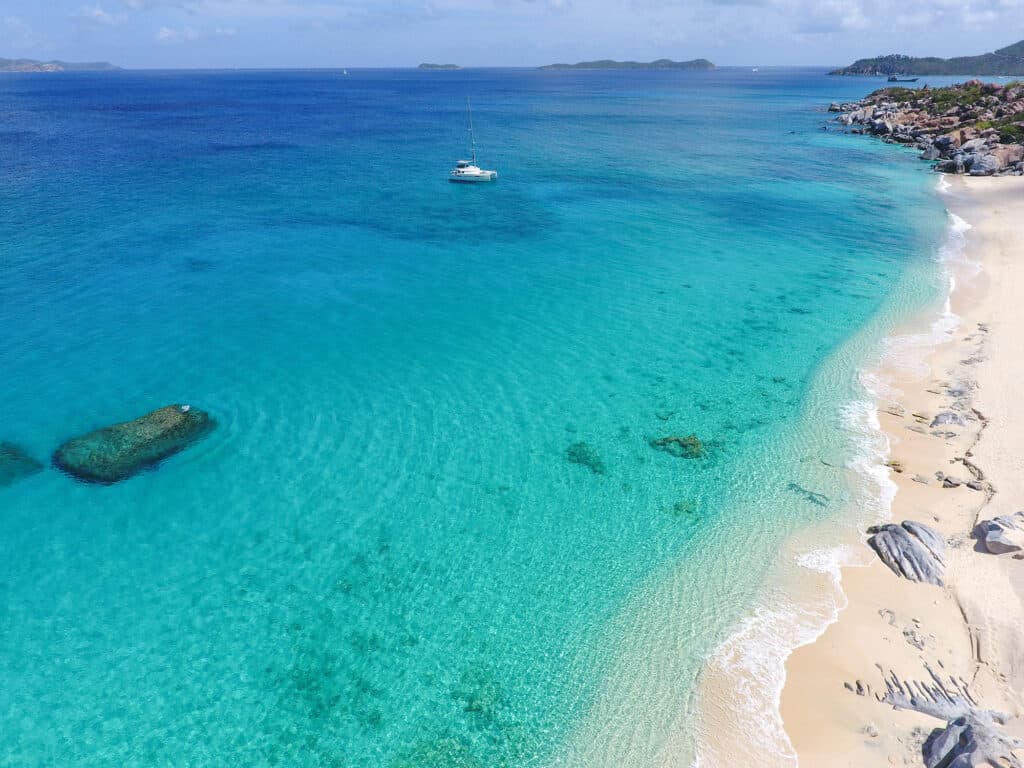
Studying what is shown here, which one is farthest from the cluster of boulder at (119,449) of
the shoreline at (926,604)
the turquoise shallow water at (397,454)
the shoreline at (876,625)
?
the shoreline at (926,604)

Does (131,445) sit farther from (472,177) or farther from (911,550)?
(472,177)

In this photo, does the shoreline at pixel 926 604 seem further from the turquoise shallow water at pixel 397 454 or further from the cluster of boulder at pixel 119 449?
the cluster of boulder at pixel 119 449

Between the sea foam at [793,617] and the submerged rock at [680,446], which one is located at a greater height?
the submerged rock at [680,446]

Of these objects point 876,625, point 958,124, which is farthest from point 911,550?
point 958,124

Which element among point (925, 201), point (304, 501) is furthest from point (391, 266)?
point (925, 201)

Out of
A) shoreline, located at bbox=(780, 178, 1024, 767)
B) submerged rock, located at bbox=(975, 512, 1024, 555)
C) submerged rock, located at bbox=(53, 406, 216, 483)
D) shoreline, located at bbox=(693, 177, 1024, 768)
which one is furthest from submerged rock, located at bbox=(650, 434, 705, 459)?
submerged rock, located at bbox=(53, 406, 216, 483)

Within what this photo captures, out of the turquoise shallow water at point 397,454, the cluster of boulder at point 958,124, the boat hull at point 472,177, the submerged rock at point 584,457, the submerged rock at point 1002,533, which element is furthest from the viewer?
the cluster of boulder at point 958,124
